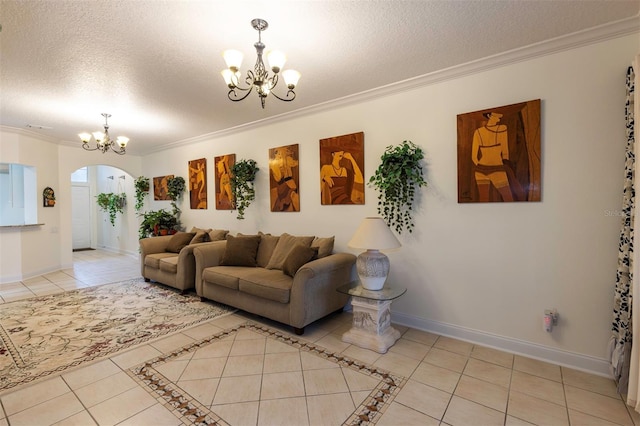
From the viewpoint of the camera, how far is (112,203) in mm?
8312

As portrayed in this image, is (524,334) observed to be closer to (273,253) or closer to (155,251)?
(273,253)

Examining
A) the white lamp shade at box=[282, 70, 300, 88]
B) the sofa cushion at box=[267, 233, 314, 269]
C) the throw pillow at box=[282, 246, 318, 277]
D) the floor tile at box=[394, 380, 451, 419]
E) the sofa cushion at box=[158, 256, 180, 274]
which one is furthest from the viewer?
the sofa cushion at box=[158, 256, 180, 274]

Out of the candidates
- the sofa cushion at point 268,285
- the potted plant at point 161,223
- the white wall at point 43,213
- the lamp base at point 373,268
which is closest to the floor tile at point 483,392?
the lamp base at point 373,268

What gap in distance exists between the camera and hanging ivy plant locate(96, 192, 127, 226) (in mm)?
8195

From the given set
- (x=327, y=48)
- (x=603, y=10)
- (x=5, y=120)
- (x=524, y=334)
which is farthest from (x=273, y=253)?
(x=5, y=120)

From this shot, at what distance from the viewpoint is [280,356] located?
267 cm

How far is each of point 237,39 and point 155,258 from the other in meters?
3.85

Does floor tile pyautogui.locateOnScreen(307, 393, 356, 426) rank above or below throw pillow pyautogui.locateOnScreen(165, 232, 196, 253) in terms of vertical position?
Result: below

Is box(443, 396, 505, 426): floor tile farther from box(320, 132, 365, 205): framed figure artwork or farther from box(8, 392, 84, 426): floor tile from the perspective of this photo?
box(8, 392, 84, 426): floor tile

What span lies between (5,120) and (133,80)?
3.24 m

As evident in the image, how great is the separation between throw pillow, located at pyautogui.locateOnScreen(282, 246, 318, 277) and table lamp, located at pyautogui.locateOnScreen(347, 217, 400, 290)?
0.67 metres

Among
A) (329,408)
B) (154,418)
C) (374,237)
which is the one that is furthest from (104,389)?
(374,237)

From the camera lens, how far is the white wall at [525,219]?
2361mm

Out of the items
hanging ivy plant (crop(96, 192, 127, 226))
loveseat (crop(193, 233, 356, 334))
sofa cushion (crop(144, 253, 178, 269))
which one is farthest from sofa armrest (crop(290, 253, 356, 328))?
hanging ivy plant (crop(96, 192, 127, 226))
